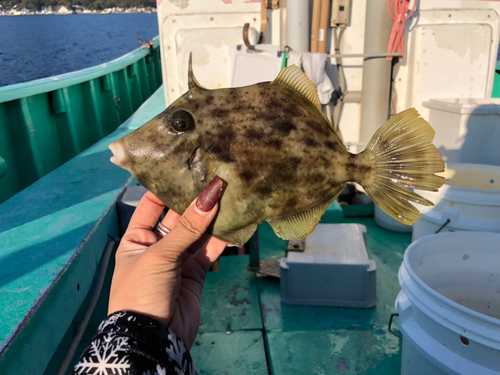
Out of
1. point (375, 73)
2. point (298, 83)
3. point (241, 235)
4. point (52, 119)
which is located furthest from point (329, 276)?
point (52, 119)

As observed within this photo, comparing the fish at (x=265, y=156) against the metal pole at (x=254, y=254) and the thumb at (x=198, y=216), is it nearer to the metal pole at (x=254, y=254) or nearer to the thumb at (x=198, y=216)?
the thumb at (x=198, y=216)

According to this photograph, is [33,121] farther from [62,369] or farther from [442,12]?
[442,12]

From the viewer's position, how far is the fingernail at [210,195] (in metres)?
1.18

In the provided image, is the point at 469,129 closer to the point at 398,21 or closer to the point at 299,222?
the point at 398,21

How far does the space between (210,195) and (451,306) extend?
1099 mm

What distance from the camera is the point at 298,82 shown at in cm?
134

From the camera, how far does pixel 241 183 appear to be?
4.01 feet

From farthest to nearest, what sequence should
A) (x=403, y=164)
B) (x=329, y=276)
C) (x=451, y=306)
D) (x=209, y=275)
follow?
(x=209, y=275) < (x=329, y=276) < (x=451, y=306) < (x=403, y=164)

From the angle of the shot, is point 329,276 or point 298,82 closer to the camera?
point 298,82

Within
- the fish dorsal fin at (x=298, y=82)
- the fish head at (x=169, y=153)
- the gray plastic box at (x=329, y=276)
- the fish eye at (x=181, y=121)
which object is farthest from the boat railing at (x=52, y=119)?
the gray plastic box at (x=329, y=276)

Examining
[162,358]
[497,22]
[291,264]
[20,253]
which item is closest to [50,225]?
[20,253]

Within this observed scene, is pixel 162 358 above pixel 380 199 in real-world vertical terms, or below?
below

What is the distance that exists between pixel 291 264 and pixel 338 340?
609 millimetres

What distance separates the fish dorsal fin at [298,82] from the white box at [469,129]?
296 cm
